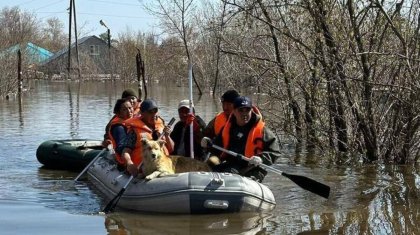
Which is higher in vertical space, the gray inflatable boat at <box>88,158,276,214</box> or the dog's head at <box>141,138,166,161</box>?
the dog's head at <box>141,138,166,161</box>

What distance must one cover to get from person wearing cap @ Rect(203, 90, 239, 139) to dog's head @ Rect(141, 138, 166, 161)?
126 cm

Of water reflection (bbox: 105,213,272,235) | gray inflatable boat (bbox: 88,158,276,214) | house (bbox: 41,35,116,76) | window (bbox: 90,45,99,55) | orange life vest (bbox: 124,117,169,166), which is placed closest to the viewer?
water reflection (bbox: 105,213,272,235)

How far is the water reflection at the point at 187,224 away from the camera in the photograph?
709 centimetres

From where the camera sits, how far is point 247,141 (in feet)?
27.1

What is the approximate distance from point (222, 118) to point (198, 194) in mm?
1715

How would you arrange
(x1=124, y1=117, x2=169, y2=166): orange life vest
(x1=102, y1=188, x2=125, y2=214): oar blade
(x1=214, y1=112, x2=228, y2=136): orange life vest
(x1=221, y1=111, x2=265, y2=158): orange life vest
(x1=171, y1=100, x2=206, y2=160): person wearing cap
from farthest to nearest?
1. (x1=171, y1=100, x2=206, y2=160): person wearing cap
2. (x1=214, y1=112, x2=228, y2=136): orange life vest
3. (x1=124, y1=117, x2=169, y2=166): orange life vest
4. (x1=221, y1=111, x2=265, y2=158): orange life vest
5. (x1=102, y1=188, x2=125, y2=214): oar blade

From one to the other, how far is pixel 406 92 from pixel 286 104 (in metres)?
2.92

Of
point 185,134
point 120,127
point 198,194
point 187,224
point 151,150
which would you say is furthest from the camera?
point 185,134

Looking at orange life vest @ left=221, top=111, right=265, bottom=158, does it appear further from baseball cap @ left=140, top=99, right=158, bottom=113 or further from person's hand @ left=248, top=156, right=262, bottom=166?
baseball cap @ left=140, top=99, right=158, bottom=113

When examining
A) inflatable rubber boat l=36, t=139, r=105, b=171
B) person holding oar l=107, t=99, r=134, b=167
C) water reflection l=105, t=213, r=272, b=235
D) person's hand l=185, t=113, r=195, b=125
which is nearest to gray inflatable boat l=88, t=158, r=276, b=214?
water reflection l=105, t=213, r=272, b=235

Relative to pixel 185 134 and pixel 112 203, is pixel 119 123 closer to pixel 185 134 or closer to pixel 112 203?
pixel 185 134

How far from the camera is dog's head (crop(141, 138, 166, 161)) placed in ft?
24.9

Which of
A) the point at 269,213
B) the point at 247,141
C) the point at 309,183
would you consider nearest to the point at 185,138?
the point at 247,141

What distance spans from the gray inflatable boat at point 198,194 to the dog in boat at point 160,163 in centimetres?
15
